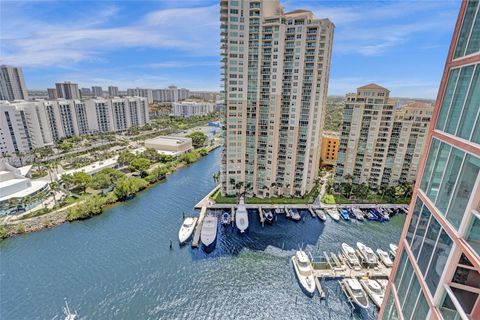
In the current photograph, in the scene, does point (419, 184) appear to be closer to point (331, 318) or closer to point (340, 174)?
point (331, 318)

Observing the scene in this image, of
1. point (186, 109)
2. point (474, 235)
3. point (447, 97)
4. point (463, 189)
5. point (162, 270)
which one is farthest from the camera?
point (186, 109)

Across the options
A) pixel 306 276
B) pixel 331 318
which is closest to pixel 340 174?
pixel 306 276

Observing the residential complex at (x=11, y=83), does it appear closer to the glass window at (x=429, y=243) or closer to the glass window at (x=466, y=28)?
the glass window at (x=466, y=28)

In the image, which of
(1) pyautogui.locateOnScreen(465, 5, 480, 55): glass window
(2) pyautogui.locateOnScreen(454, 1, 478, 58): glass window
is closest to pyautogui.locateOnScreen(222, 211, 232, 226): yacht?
(2) pyautogui.locateOnScreen(454, 1, 478, 58): glass window

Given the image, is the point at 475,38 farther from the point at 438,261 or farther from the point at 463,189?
the point at 438,261

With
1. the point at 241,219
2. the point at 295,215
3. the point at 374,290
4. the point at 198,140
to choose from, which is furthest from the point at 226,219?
the point at 198,140

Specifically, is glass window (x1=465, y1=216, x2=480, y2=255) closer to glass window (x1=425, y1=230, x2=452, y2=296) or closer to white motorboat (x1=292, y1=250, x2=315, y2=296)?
glass window (x1=425, y1=230, x2=452, y2=296)

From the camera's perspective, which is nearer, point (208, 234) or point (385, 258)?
point (385, 258)
